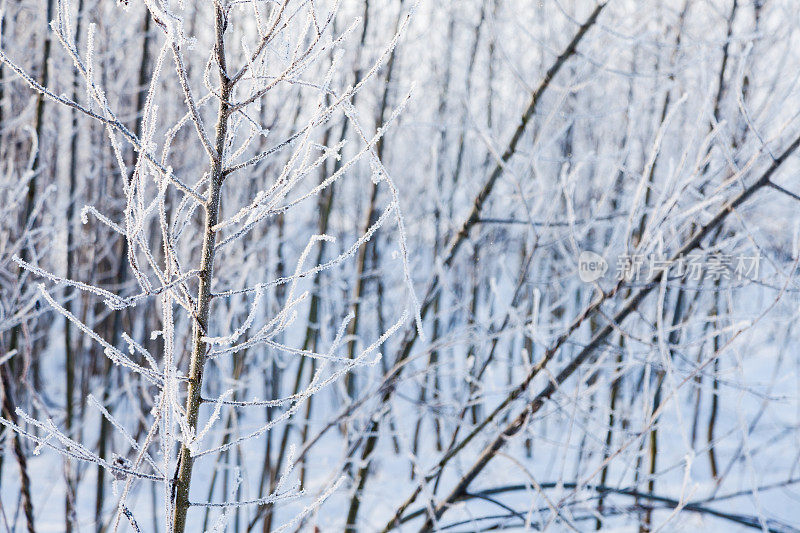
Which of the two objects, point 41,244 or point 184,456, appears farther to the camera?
point 41,244

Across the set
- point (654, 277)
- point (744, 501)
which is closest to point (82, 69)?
point (654, 277)

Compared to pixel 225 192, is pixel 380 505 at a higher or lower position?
lower

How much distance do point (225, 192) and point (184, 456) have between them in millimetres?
3398

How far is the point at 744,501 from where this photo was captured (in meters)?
4.45

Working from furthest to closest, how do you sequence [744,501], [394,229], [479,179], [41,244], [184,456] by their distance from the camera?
[394,229], [479,179], [744,501], [41,244], [184,456]

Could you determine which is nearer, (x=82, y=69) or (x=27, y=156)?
(x=82, y=69)

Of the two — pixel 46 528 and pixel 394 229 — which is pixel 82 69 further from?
pixel 394 229

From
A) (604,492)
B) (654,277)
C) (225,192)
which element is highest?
(225,192)

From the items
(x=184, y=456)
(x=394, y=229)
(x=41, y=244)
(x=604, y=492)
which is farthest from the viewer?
(x=394, y=229)

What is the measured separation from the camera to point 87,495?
178 inches

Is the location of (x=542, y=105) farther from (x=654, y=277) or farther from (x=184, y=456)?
(x=184, y=456)

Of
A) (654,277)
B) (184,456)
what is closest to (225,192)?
(654,277)

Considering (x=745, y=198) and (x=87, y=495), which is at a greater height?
(x=745, y=198)

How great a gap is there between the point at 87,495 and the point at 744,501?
4.83 meters
